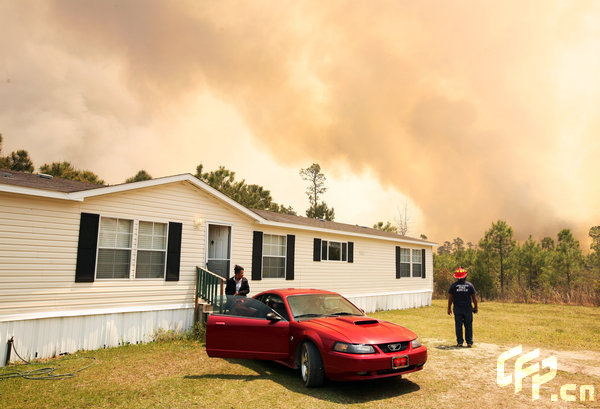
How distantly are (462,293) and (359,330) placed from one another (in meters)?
4.19

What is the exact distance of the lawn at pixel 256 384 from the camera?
5180 mm

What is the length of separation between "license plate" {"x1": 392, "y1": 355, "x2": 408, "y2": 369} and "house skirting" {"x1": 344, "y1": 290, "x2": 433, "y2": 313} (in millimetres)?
10026

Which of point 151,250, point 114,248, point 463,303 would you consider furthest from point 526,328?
point 114,248

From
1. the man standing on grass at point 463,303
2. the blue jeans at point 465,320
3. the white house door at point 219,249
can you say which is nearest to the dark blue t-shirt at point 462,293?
the man standing on grass at point 463,303

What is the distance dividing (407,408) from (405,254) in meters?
15.2

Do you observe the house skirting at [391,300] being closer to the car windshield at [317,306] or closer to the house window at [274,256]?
the house window at [274,256]

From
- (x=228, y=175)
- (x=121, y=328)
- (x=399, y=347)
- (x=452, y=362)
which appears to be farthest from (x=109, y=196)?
(x=228, y=175)

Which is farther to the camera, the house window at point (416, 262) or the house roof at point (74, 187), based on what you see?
the house window at point (416, 262)

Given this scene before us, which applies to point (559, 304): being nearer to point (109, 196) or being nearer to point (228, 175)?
point (109, 196)

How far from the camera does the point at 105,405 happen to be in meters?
5.16

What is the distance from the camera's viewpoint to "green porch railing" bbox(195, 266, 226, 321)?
967 centimetres

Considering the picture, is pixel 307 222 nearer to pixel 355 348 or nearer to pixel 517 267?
pixel 355 348

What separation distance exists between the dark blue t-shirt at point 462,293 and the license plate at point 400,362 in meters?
3.91

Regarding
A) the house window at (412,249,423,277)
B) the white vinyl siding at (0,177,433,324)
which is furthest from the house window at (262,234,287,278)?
the house window at (412,249,423,277)
